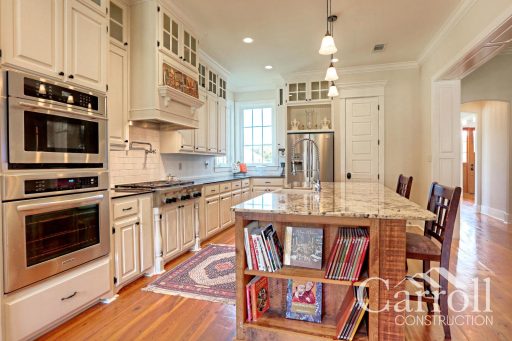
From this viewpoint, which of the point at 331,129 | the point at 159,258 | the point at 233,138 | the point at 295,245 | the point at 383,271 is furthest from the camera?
the point at 233,138

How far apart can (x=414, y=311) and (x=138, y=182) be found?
3102 millimetres

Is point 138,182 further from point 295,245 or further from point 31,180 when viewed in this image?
point 295,245

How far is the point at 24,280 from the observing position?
171cm

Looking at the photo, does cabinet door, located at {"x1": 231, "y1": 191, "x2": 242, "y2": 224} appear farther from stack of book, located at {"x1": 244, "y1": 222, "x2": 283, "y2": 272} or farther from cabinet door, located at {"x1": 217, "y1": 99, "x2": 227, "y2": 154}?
stack of book, located at {"x1": 244, "y1": 222, "x2": 283, "y2": 272}

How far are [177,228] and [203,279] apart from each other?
0.75 meters

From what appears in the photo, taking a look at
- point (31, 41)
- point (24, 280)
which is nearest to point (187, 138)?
point (31, 41)

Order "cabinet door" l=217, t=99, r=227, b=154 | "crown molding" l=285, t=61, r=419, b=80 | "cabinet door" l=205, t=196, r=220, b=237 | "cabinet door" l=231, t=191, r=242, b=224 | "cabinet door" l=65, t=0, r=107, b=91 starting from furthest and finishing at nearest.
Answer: "cabinet door" l=217, t=99, r=227, b=154 → "crown molding" l=285, t=61, r=419, b=80 → "cabinet door" l=231, t=191, r=242, b=224 → "cabinet door" l=205, t=196, r=220, b=237 → "cabinet door" l=65, t=0, r=107, b=91

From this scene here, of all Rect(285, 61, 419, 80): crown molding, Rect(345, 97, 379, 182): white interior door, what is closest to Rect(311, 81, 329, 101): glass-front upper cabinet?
Rect(285, 61, 419, 80): crown molding

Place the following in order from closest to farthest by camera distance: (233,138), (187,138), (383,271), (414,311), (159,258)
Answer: (383,271)
(414,311)
(159,258)
(187,138)
(233,138)

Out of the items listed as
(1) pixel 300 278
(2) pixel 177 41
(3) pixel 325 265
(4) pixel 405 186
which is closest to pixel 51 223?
(1) pixel 300 278

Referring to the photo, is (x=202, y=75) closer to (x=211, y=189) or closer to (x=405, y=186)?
(x=211, y=189)

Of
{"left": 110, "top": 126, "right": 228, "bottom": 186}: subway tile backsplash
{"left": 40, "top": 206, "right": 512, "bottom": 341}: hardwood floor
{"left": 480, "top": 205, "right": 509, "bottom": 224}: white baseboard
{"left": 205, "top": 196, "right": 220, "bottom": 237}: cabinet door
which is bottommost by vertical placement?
{"left": 40, "top": 206, "right": 512, "bottom": 341}: hardwood floor

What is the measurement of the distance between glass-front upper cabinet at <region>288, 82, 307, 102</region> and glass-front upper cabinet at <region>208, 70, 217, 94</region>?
1499 mm

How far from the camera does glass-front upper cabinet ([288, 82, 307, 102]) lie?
17.9ft
